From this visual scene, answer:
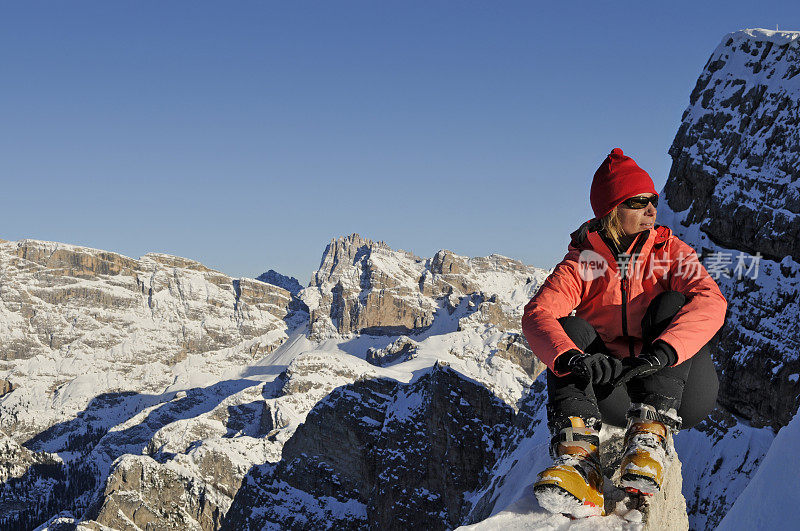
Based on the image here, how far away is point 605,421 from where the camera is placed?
6152 mm

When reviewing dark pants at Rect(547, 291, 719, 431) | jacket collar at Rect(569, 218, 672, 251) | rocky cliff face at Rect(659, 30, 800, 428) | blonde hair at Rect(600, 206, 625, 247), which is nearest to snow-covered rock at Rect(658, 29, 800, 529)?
rocky cliff face at Rect(659, 30, 800, 428)

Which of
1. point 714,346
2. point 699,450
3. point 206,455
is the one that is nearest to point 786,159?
point 714,346

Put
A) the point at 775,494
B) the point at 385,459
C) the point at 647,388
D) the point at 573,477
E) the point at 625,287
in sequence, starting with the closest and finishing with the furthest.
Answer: the point at 775,494
the point at 573,477
the point at 647,388
the point at 625,287
the point at 385,459

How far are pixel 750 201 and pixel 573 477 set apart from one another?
50.5m

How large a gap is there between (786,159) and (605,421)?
49159 millimetres

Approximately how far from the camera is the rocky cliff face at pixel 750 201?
1689 inches

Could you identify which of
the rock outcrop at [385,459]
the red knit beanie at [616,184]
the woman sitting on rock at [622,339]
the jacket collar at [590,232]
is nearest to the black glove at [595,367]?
the woman sitting on rock at [622,339]

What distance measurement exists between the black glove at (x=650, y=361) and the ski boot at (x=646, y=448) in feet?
1.28

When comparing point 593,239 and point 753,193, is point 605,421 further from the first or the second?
point 753,193

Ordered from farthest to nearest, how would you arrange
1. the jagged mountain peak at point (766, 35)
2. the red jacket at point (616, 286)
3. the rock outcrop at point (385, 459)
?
the rock outcrop at point (385, 459), the jagged mountain peak at point (766, 35), the red jacket at point (616, 286)

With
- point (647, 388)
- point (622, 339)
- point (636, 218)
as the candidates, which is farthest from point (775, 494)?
point (636, 218)

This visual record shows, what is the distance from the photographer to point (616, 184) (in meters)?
6.23

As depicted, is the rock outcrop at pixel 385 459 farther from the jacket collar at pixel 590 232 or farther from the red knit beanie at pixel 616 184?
the red knit beanie at pixel 616 184

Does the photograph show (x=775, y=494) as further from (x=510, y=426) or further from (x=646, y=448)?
(x=510, y=426)
